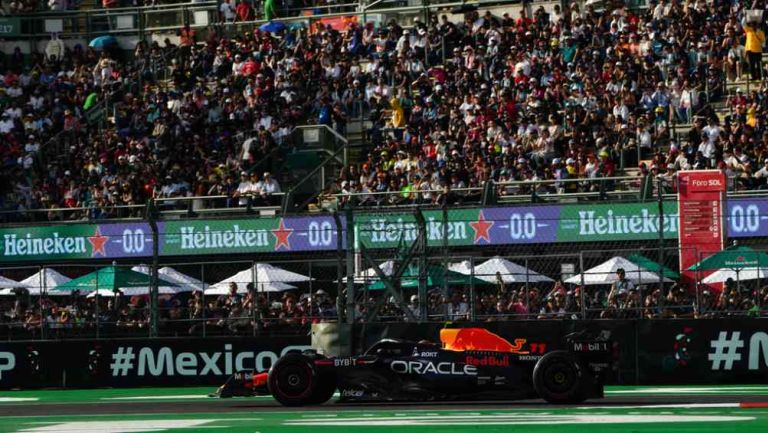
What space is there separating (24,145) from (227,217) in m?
8.75

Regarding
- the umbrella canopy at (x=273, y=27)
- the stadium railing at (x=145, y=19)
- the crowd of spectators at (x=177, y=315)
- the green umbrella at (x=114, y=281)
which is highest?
the stadium railing at (x=145, y=19)

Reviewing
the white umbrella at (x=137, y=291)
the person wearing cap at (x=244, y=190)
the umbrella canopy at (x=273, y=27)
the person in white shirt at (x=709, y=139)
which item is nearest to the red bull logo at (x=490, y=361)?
the white umbrella at (x=137, y=291)

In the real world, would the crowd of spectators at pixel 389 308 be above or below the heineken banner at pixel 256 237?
below

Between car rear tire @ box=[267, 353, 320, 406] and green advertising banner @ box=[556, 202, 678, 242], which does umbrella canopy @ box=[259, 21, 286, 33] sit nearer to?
green advertising banner @ box=[556, 202, 678, 242]

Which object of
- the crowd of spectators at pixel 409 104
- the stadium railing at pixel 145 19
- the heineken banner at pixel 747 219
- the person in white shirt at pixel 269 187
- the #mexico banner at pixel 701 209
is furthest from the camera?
the stadium railing at pixel 145 19

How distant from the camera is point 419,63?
129 ft

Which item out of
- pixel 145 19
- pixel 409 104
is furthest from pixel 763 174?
pixel 145 19

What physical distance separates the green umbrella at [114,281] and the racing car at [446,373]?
5.57 metres

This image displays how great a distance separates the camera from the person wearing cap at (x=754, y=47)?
1341 inches

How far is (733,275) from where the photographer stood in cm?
2244

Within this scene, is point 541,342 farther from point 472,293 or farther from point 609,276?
point 609,276

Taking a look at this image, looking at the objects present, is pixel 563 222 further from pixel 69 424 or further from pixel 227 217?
pixel 69 424

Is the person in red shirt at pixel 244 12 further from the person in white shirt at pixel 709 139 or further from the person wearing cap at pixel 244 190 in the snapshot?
the person in white shirt at pixel 709 139

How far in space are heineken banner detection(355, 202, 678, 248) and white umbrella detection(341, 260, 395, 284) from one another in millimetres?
6733
